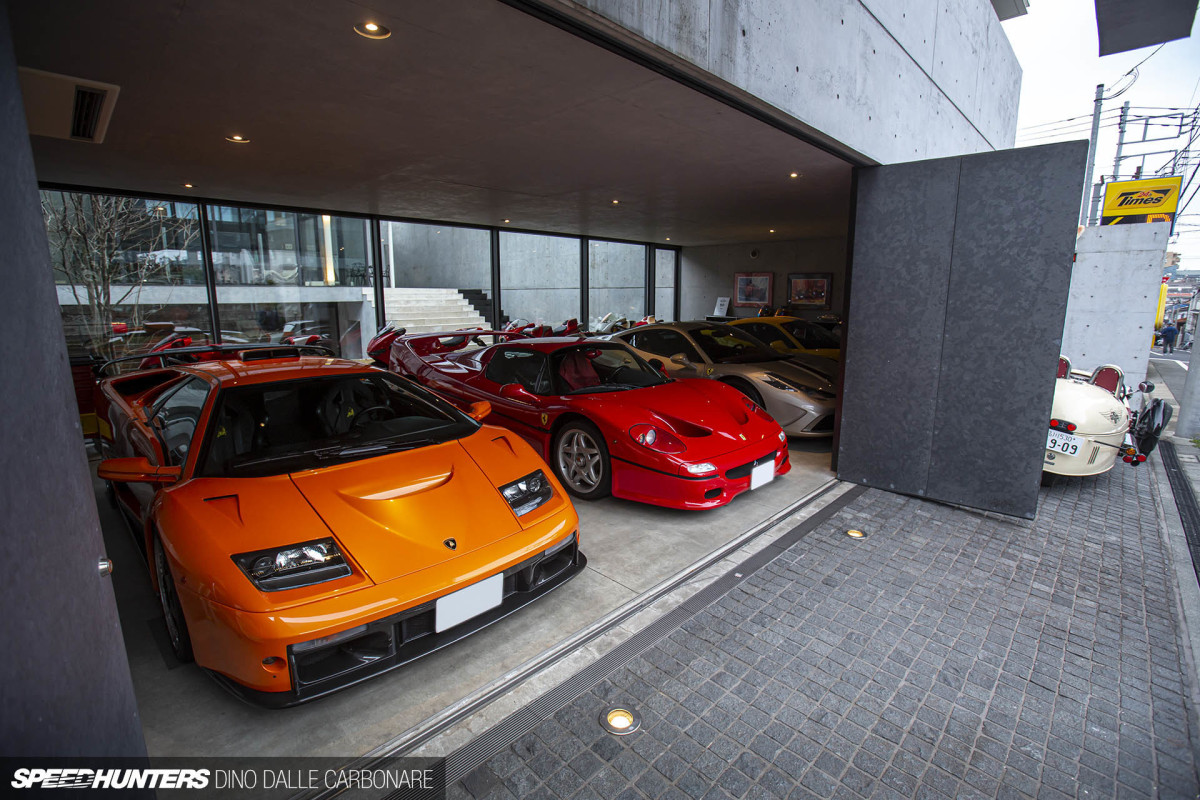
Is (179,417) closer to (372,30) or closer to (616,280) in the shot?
(372,30)

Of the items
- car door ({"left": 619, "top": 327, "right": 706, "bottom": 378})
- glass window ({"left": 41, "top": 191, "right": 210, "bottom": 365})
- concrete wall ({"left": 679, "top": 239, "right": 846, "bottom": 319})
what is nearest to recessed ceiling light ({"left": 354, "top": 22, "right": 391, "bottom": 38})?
car door ({"left": 619, "top": 327, "right": 706, "bottom": 378})

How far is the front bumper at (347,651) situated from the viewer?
1.80 metres

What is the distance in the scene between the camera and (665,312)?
50.2 feet

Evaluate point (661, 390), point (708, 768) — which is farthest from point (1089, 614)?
point (661, 390)

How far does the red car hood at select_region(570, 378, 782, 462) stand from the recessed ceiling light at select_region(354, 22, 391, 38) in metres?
2.41

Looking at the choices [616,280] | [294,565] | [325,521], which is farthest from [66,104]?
[616,280]

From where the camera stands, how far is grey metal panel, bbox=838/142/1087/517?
3627 millimetres

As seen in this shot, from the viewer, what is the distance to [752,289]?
1388cm

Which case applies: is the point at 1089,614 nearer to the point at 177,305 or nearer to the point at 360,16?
the point at 360,16

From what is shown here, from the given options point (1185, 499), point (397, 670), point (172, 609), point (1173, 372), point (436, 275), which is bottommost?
point (1173, 372)

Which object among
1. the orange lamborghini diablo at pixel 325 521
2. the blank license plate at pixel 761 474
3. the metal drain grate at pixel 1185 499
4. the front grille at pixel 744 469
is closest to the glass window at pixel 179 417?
the orange lamborghini diablo at pixel 325 521

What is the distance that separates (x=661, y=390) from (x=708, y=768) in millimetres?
2764

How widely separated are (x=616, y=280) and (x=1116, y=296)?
9147mm

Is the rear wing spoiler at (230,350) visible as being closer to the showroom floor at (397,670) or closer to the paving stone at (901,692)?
the showroom floor at (397,670)
